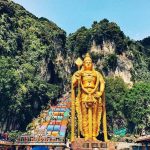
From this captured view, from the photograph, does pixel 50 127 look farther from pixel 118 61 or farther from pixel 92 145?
pixel 92 145

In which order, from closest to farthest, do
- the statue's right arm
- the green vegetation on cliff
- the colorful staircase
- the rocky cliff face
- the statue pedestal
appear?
1. the statue pedestal
2. the statue's right arm
3. the colorful staircase
4. the green vegetation on cliff
5. the rocky cliff face

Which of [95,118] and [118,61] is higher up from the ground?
[118,61]

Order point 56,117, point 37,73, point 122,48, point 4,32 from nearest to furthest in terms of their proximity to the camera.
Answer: point 56,117
point 4,32
point 37,73
point 122,48

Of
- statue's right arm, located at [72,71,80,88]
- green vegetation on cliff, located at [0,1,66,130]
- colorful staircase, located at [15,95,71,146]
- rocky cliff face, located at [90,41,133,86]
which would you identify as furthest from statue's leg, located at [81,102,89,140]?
rocky cliff face, located at [90,41,133,86]

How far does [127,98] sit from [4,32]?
49.9ft

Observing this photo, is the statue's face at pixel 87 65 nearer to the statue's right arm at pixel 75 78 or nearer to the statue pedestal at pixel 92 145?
the statue's right arm at pixel 75 78

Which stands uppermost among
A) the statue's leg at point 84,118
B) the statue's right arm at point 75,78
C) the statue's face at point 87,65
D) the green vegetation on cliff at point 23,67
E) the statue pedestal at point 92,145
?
the green vegetation on cliff at point 23,67

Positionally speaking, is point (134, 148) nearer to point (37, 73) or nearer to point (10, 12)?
point (37, 73)

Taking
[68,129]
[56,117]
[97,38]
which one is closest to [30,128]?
[56,117]

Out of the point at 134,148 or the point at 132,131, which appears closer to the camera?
the point at 134,148

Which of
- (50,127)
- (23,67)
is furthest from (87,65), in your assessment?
(23,67)

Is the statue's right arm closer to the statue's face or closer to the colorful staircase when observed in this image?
the statue's face

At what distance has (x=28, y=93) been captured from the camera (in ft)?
131

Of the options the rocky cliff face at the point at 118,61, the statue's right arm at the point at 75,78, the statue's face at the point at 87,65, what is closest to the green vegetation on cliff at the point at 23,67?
the rocky cliff face at the point at 118,61
